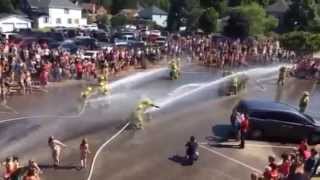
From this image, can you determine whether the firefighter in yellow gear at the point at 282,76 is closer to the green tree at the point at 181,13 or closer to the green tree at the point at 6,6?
the green tree at the point at 181,13

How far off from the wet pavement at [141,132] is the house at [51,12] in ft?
225

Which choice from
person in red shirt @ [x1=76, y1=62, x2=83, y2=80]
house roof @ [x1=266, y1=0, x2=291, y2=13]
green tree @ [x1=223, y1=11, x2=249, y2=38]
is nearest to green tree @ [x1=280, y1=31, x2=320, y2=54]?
green tree @ [x1=223, y1=11, x2=249, y2=38]

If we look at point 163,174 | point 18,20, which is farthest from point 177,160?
point 18,20

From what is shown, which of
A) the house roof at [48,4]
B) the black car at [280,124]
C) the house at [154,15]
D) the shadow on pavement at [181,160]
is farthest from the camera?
the house at [154,15]

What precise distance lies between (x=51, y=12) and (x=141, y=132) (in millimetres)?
84450

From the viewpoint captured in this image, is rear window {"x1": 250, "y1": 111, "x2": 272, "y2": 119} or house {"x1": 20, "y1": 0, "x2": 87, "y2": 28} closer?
rear window {"x1": 250, "y1": 111, "x2": 272, "y2": 119}

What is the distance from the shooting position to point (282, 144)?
28375mm

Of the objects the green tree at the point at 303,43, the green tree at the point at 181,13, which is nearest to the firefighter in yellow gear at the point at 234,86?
the green tree at the point at 303,43

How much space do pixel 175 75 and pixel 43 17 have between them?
66.7 metres

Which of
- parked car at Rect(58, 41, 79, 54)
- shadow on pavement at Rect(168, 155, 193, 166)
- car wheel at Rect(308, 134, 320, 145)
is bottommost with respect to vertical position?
shadow on pavement at Rect(168, 155, 193, 166)

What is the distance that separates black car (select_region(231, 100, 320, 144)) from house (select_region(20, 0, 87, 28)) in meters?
78.9

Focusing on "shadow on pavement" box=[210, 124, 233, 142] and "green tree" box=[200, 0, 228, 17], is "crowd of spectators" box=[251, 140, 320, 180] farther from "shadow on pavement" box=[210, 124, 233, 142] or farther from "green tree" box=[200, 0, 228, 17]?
"green tree" box=[200, 0, 228, 17]

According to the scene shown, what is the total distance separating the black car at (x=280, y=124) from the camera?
2830cm

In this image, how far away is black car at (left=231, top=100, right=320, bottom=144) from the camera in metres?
28.3
